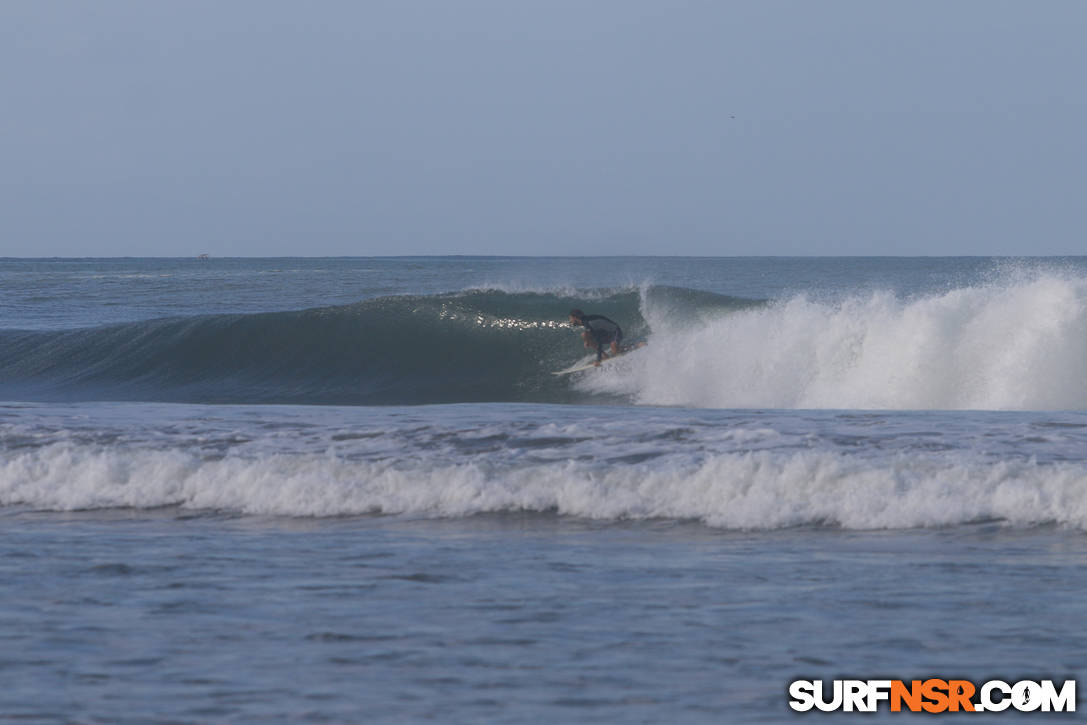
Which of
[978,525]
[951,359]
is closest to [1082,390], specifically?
[951,359]

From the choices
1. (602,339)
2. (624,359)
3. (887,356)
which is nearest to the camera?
(887,356)

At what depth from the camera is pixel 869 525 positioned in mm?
8406

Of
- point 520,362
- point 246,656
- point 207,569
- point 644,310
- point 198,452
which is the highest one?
point 644,310

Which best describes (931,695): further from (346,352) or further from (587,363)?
(346,352)

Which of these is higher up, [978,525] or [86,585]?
[978,525]

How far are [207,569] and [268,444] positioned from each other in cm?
427

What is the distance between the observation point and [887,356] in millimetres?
17703

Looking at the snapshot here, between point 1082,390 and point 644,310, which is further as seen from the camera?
point 644,310

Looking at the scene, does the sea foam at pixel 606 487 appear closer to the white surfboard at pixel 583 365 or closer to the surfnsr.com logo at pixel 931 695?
the surfnsr.com logo at pixel 931 695

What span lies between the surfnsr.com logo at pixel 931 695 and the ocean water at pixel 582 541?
0.10m

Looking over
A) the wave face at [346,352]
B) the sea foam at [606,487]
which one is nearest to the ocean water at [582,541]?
the sea foam at [606,487]

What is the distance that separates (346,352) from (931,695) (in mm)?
19535

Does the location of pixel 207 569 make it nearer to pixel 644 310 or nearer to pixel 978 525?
pixel 978 525

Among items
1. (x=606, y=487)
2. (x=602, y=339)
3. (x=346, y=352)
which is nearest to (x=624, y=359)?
(x=602, y=339)
